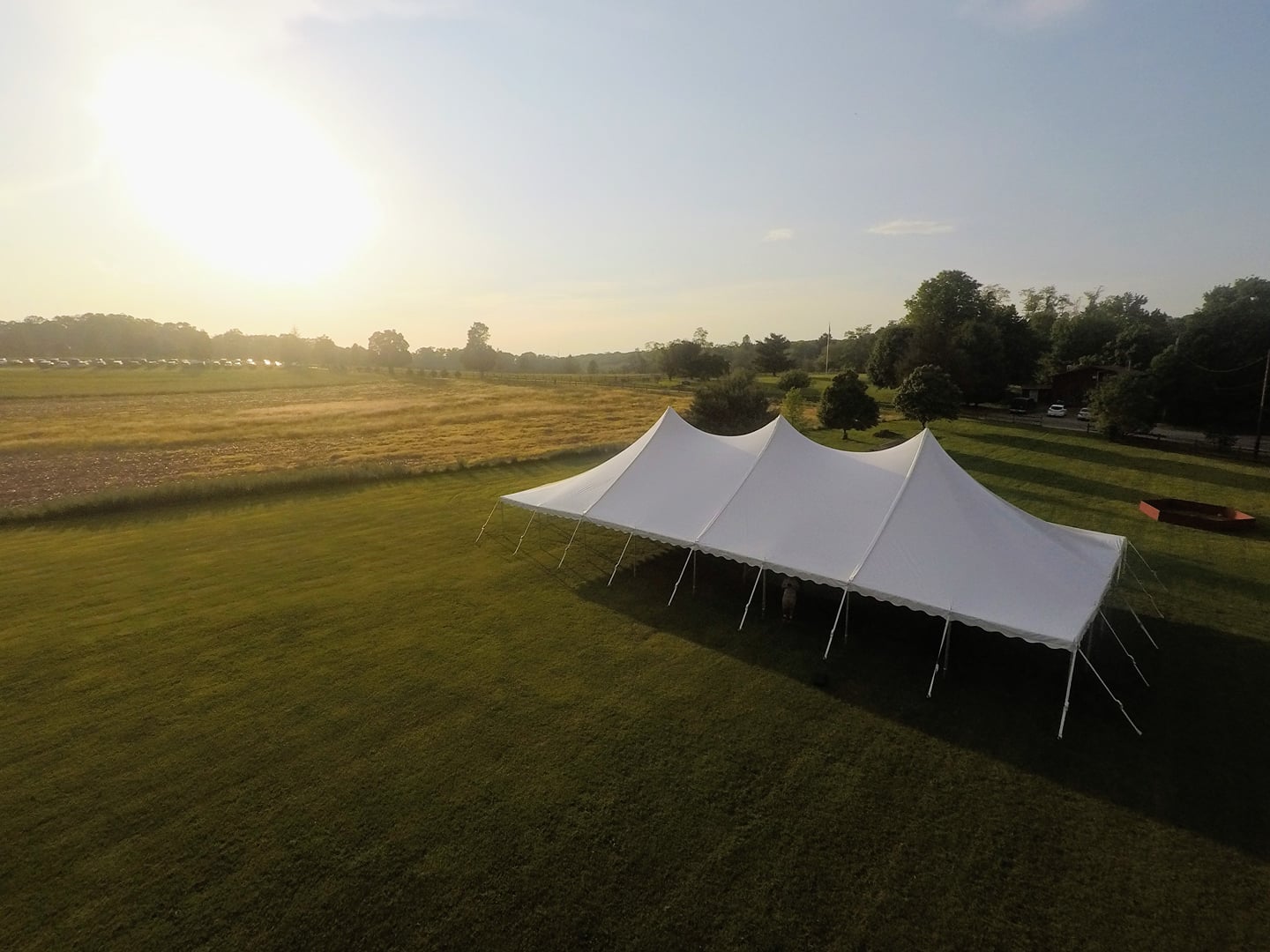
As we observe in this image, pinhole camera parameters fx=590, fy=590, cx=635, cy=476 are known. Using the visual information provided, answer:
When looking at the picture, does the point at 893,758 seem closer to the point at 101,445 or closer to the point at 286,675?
the point at 286,675

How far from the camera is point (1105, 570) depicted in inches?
322

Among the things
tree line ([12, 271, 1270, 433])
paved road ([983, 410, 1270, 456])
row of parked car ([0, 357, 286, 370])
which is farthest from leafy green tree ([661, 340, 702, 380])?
row of parked car ([0, 357, 286, 370])

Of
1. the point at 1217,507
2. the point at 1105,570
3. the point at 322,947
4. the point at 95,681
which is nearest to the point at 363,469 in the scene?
the point at 95,681

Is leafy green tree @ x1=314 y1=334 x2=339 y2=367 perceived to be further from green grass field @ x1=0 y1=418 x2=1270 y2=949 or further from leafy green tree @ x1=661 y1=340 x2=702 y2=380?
green grass field @ x1=0 y1=418 x2=1270 y2=949

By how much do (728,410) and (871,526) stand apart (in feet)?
60.4

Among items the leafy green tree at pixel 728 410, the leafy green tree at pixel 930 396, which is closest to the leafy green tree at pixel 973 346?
the leafy green tree at pixel 930 396

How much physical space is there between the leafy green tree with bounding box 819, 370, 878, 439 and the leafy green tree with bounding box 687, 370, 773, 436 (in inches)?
138

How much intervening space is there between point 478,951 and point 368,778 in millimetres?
2451

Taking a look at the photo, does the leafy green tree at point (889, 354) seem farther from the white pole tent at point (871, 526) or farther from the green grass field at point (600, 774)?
the white pole tent at point (871, 526)

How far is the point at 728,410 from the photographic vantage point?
88.1 ft

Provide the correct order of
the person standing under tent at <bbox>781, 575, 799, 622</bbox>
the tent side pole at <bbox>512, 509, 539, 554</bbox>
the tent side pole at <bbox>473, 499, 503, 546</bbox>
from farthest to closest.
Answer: the tent side pole at <bbox>473, 499, 503, 546</bbox>, the tent side pole at <bbox>512, 509, 539, 554</bbox>, the person standing under tent at <bbox>781, 575, 799, 622</bbox>

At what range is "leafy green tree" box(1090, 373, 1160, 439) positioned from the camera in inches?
1041

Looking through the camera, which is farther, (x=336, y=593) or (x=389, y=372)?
(x=389, y=372)

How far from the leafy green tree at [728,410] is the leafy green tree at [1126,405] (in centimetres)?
1557
